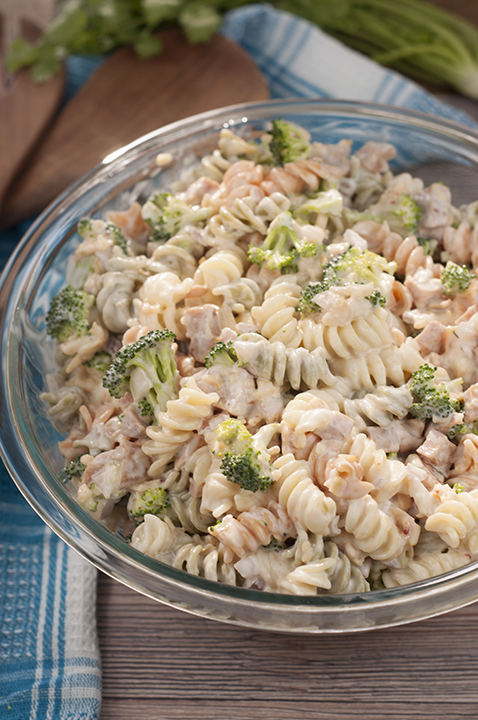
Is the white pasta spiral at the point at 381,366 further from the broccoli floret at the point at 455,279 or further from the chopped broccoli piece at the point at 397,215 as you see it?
the chopped broccoli piece at the point at 397,215

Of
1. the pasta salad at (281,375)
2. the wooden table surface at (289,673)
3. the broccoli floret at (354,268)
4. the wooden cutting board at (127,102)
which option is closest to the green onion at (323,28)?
the wooden cutting board at (127,102)

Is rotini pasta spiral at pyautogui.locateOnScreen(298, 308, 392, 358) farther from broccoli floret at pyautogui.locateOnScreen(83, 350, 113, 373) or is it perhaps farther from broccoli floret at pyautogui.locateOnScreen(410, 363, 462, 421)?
broccoli floret at pyautogui.locateOnScreen(83, 350, 113, 373)

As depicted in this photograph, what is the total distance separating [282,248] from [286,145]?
55 cm

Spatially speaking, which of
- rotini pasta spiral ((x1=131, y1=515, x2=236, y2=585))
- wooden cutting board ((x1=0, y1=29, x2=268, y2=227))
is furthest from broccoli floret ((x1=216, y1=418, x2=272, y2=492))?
wooden cutting board ((x1=0, y1=29, x2=268, y2=227))

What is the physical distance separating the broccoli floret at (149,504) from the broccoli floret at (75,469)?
0.24 m

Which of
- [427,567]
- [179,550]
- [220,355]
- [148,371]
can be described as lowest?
[179,550]

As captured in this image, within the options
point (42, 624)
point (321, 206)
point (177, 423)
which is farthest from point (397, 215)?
point (42, 624)

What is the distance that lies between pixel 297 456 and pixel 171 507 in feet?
1.36

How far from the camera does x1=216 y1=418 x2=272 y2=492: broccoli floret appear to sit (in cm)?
166

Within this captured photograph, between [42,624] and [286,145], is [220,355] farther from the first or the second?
[42,624]

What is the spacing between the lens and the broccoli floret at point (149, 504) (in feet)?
5.93

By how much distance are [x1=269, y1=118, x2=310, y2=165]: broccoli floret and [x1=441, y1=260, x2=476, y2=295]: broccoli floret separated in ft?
2.44

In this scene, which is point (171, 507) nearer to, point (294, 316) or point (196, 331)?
point (196, 331)

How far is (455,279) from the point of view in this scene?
2.08 metres
